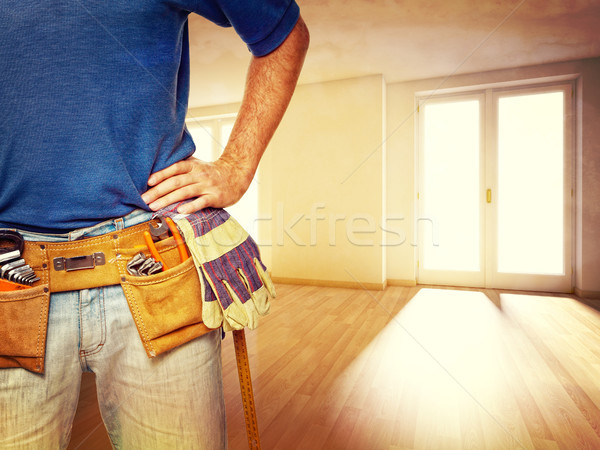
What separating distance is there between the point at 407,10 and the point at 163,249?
354cm

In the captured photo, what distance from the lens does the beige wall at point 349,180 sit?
475cm

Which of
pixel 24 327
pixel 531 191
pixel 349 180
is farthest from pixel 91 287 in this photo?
pixel 531 191

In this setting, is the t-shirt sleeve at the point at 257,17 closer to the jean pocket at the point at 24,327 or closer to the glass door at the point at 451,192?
the jean pocket at the point at 24,327

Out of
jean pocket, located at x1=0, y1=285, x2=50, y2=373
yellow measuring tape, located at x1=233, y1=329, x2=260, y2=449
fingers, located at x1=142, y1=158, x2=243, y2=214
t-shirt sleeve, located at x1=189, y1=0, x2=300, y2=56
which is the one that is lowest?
yellow measuring tape, located at x1=233, y1=329, x2=260, y2=449

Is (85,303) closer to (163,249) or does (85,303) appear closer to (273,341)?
(163,249)

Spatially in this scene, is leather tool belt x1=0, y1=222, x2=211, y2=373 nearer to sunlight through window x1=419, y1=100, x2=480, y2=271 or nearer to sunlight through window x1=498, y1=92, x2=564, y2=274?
sunlight through window x1=419, y1=100, x2=480, y2=271

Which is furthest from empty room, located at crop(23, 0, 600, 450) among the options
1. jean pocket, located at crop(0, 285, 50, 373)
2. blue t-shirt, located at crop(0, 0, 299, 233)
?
blue t-shirt, located at crop(0, 0, 299, 233)

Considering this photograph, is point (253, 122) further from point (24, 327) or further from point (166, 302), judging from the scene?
point (24, 327)

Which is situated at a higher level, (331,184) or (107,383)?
(331,184)

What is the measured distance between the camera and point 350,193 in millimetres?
4859

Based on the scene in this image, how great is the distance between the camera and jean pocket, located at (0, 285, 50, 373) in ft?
1.62

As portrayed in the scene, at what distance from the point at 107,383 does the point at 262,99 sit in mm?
529

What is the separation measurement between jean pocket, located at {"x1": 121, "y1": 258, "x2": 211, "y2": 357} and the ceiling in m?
3.28

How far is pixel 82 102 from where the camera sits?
49 cm
